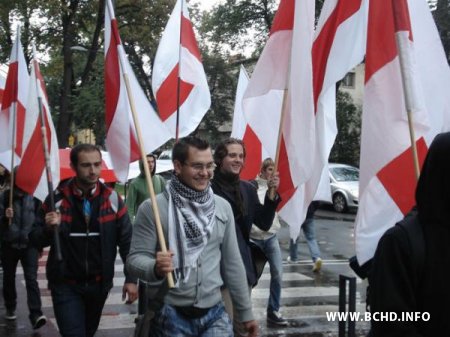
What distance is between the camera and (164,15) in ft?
74.3

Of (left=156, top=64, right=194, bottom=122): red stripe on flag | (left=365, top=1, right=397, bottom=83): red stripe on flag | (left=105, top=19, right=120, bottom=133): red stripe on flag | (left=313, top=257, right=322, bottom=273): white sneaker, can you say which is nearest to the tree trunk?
(left=313, top=257, right=322, bottom=273): white sneaker

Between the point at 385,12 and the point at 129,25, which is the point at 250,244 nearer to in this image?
the point at 385,12

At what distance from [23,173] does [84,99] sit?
979 inches

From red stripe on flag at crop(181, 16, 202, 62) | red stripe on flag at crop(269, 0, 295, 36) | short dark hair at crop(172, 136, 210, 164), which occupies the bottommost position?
short dark hair at crop(172, 136, 210, 164)

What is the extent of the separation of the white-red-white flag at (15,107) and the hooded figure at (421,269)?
506 cm

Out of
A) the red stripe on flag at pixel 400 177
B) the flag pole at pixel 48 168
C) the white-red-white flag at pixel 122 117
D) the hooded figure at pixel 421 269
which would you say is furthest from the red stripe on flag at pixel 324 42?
the hooded figure at pixel 421 269

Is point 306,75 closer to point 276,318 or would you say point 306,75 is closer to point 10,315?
point 276,318

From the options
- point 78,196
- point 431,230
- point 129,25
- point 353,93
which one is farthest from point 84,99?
point 431,230

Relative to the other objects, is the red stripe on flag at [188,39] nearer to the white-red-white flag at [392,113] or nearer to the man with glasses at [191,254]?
the white-red-white flag at [392,113]

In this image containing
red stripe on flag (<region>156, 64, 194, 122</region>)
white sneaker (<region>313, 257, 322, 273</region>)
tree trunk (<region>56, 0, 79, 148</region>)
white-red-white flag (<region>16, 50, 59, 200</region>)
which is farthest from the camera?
tree trunk (<region>56, 0, 79, 148</region>)

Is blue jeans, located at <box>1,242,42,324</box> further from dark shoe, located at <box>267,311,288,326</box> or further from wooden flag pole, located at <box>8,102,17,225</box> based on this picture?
dark shoe, located at <box>267,311,288,326</box>

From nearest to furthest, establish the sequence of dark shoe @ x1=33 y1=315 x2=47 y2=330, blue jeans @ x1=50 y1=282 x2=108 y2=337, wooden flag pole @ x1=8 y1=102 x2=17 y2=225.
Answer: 1. blue jeans @ x1=50 y1=282 x2=108 y2=337
2. dark shoe @ x1=33 y1=315 x2=47 y2=330
3. wooden flag pole @ x1=8 y1=102 x2=17 y2=225

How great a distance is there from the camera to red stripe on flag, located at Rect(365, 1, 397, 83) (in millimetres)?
3855

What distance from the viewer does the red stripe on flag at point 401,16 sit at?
365cm
